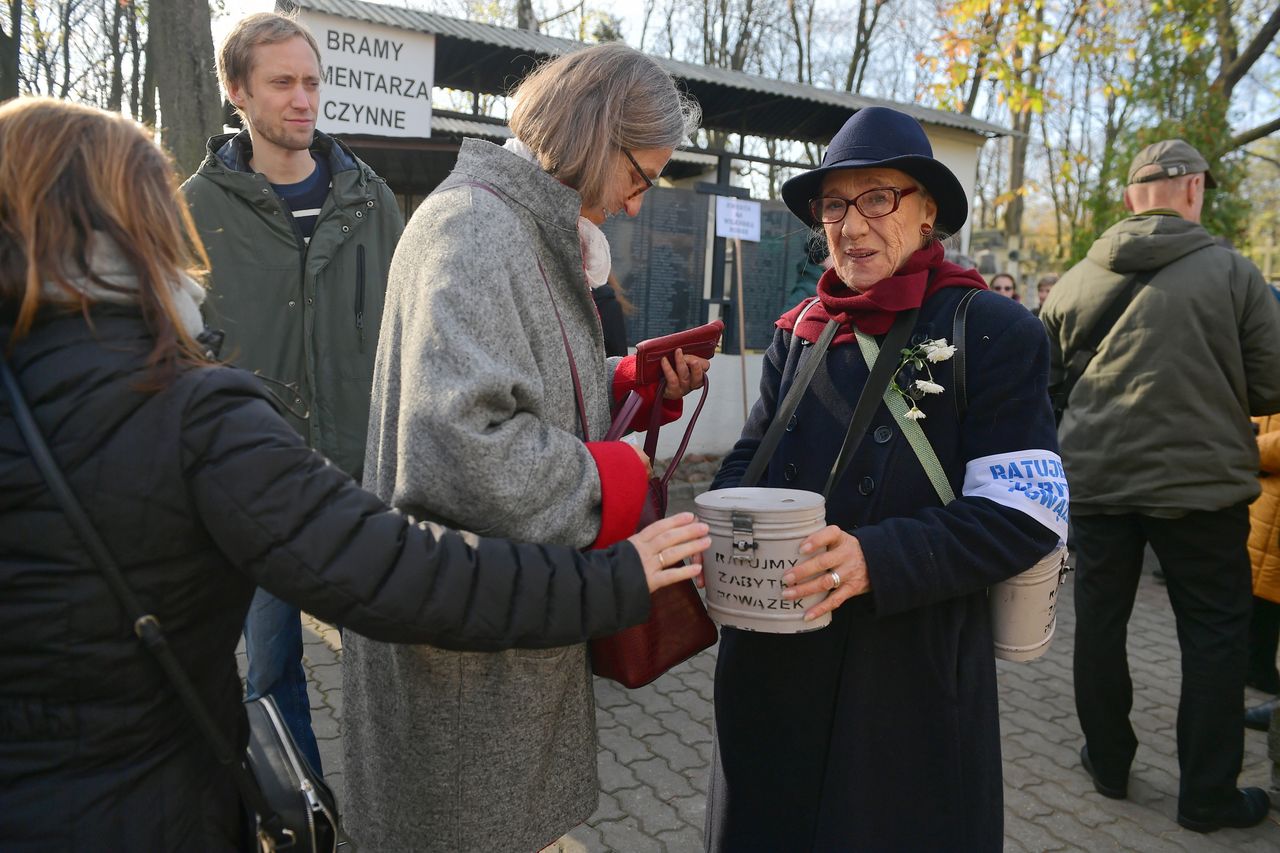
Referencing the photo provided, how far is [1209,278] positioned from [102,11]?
1785 centimetres

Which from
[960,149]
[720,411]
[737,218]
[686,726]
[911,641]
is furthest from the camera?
[960,149]

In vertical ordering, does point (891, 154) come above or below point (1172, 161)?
below

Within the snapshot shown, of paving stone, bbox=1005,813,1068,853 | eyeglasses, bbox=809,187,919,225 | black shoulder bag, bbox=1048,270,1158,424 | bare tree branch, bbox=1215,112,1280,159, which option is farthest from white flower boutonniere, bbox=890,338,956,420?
bare tree branch, bbox=1215,112,1280,159

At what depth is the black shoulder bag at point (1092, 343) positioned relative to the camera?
3375 millimetres

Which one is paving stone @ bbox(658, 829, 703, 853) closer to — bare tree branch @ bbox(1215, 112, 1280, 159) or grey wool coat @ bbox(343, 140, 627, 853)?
grey wool coat @ bbox(343, 140, 627, 853)

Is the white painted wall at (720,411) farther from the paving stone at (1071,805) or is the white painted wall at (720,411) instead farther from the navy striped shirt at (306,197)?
the navy striped shirt at (306,197)

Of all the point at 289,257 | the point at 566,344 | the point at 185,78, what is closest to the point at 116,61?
the point at 185,78

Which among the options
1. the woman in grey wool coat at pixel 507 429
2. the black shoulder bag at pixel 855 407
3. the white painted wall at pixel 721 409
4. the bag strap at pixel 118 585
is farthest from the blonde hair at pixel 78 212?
the white painted wall at pixel 721 409

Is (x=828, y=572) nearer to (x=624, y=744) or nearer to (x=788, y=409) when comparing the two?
(x=788, y=409)

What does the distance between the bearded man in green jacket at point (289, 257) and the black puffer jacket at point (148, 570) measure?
1525 mm

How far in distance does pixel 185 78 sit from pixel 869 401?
4.40 meters

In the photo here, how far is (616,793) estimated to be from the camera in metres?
3.41

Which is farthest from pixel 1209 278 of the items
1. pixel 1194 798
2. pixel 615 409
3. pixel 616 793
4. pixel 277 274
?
pixel 277 274

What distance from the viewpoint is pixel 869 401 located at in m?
1.86
